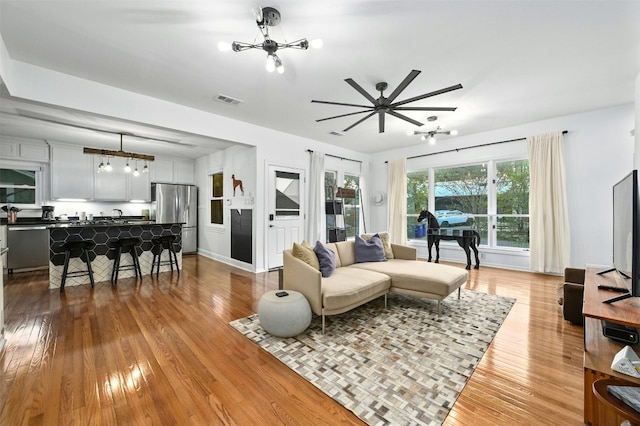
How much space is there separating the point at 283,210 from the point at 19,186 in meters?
5.54

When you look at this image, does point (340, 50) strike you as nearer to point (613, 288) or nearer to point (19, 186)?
point (613, 288)

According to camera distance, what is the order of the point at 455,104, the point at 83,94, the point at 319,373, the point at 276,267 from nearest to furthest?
the point at 319,373 < the point at 83,94 < the point at 455,104 < the point at 276,267

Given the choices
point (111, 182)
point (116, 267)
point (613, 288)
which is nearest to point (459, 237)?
point (613, 288)

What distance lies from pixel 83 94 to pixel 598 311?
17.9 ft

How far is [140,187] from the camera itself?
694 centimetres

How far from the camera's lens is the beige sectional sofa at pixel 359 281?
2695mm

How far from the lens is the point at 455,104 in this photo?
14.1ft

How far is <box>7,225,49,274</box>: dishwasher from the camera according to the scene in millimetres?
4957

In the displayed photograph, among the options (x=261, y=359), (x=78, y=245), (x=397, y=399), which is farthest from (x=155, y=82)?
(x=397, y=399)

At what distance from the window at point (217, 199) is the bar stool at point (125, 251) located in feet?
6.71

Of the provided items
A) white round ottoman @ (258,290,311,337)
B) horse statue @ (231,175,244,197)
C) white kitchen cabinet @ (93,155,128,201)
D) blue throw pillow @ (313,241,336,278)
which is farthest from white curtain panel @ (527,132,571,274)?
white kitchen cabinet @ (93,155,128,201)

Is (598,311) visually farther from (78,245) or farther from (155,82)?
(78,245)

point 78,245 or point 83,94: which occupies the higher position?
point 83,94

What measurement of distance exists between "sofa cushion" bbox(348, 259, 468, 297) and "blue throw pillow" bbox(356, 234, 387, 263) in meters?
0.17
